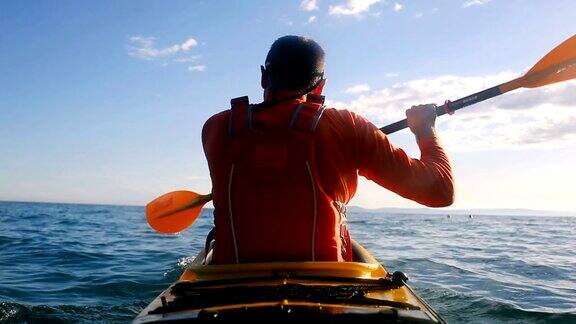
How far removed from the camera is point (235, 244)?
2.76 metres

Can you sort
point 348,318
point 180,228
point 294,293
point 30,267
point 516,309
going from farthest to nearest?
point 30,267, point 516,309, point 180,228, point 294,293, point 348,318

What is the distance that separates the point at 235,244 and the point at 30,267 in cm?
926

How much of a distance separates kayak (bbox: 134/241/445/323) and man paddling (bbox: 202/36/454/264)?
0.43 feet

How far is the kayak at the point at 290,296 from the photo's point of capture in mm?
2057

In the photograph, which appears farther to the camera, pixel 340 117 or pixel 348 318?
pixel 340 117

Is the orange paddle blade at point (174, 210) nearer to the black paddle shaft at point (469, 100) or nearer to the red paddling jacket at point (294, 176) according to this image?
the black paddle shaft at point (469, 100)

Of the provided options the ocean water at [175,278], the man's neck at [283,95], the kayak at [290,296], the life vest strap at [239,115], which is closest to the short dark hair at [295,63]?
the man's neck at [283,95]

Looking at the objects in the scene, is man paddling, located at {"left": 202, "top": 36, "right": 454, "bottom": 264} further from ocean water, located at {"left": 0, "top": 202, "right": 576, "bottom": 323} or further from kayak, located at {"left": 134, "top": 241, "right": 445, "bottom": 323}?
ocean water, located at {"left": 0, "top": 202, "right": 576, "bottom": 323}

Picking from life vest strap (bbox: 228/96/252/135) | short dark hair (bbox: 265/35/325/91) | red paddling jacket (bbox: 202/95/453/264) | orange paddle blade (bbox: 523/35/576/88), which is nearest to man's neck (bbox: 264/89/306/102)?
short dark hair (bbox: 265/35/325/91)

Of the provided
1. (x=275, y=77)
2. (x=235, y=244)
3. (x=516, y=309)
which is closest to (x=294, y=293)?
(x=235, y=244)

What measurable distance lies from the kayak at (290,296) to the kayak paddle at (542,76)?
266 centimetres

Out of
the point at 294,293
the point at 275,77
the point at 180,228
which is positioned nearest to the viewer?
the point at 294,293

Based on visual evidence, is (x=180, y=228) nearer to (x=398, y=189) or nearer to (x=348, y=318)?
(x=398, y=189)

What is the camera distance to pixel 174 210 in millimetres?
5324
